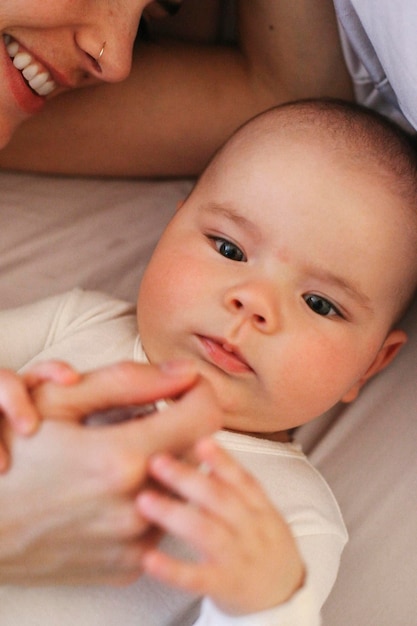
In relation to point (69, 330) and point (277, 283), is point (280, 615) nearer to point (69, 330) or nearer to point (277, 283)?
point (277, 283)

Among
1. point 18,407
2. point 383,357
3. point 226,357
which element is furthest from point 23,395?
point 383,357

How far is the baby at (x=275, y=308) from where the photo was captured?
99 centimetres

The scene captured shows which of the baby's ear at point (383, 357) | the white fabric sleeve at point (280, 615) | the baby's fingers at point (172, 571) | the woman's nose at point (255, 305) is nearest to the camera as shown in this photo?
the baby's fingers at point (172, 571)

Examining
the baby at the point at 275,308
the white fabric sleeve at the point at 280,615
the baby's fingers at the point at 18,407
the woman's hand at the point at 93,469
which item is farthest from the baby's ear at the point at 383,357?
the baby's fingers at the point at 18,407

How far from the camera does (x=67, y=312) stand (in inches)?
47.6

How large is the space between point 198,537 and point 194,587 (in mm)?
53

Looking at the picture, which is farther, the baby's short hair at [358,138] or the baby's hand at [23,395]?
the baby's short hair at [358,138]

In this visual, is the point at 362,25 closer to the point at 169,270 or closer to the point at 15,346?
the point at 169,270

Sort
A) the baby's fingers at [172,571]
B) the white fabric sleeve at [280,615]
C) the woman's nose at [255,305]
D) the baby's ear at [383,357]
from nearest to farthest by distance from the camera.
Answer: the baby's fingers at [172,571] → the white fabric sleeve at [280,615] → the woman's nose at [255,305] → the baby's ear at [383,357]

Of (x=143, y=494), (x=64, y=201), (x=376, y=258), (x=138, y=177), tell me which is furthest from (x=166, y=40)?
(x=143, y=494)

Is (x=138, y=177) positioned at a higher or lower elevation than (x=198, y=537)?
lower

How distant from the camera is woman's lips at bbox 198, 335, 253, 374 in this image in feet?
3.27

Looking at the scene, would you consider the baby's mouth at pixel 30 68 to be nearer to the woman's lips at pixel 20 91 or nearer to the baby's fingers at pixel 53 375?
the woman's lips at pixel 20 91

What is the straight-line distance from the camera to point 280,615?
2.74ft
